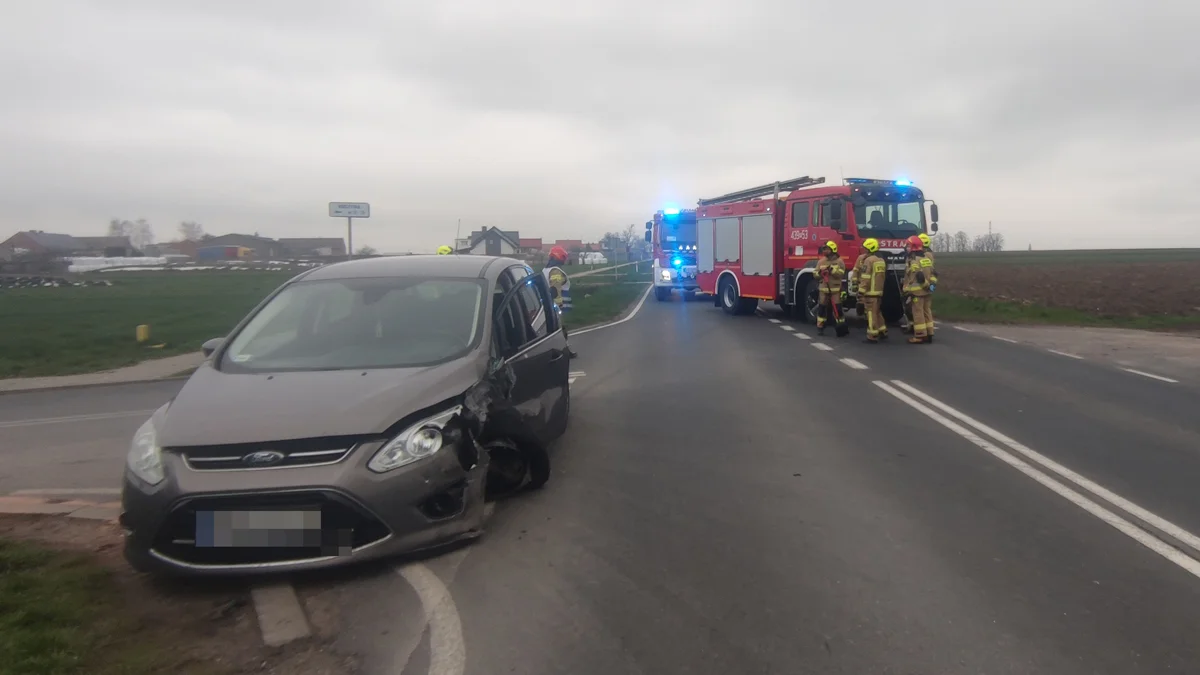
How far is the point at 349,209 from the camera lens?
49.5 ft

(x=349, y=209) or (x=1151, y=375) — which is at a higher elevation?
(x=349, y=209)

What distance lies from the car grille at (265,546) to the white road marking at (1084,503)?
4.13 metres

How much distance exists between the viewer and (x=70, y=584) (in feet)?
14.7

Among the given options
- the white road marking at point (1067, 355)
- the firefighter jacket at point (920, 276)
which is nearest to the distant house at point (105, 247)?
the firefighter jacket at point (920, 276)

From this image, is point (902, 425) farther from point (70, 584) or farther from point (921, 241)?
point (921, 241)

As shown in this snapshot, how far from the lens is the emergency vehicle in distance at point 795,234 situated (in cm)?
1831

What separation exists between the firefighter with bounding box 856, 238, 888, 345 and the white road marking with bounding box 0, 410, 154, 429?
36.3ft

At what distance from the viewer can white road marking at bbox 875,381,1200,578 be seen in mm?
4871

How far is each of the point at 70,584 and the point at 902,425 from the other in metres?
6.67

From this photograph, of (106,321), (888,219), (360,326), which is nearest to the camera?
(360,326)

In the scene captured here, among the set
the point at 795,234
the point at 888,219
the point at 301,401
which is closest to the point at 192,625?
the point at 301,401

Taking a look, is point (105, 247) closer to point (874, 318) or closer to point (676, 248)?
point (676, 248)

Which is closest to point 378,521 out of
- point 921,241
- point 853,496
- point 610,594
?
point 610,594

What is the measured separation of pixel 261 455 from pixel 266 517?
1.03ft
